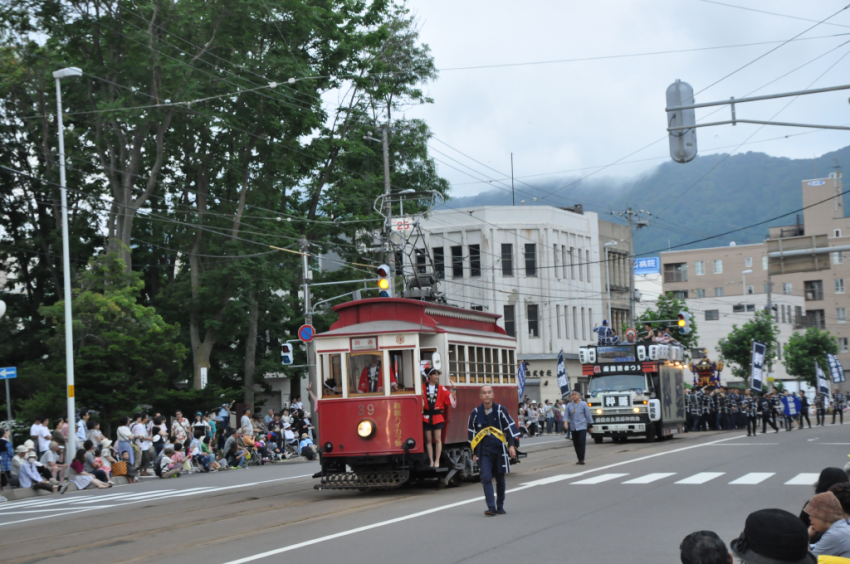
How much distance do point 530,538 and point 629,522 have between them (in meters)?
1.79

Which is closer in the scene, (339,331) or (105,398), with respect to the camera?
(339,331)

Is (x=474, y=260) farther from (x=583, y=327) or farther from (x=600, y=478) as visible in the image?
(x=600, y=478)

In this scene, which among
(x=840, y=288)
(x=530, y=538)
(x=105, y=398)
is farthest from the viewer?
(x=840, y=288)

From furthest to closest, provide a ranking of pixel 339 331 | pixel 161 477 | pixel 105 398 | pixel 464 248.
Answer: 1. pixel 464 248
2. pixel 105 398
3. pixel 161 477
4. pixel 339 331

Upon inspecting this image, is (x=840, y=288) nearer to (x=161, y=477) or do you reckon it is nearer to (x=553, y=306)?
(x=553, y=306)

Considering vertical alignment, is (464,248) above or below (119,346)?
above

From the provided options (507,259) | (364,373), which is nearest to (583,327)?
(507,259)

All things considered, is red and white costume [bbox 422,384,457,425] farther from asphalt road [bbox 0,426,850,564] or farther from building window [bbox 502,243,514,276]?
building window [bbox 502,243,514,276]

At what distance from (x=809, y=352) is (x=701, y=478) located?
6915 cm

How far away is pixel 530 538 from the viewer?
1152 centimetres

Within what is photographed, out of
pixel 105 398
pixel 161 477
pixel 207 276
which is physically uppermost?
pixel 207 276

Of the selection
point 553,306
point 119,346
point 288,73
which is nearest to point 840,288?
point 553,306

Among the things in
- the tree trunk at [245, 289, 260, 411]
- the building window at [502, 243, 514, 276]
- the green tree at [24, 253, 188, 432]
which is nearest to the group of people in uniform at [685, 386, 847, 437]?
the building window at [502, 243, 514, 276]

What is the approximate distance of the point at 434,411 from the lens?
17.9 meters
